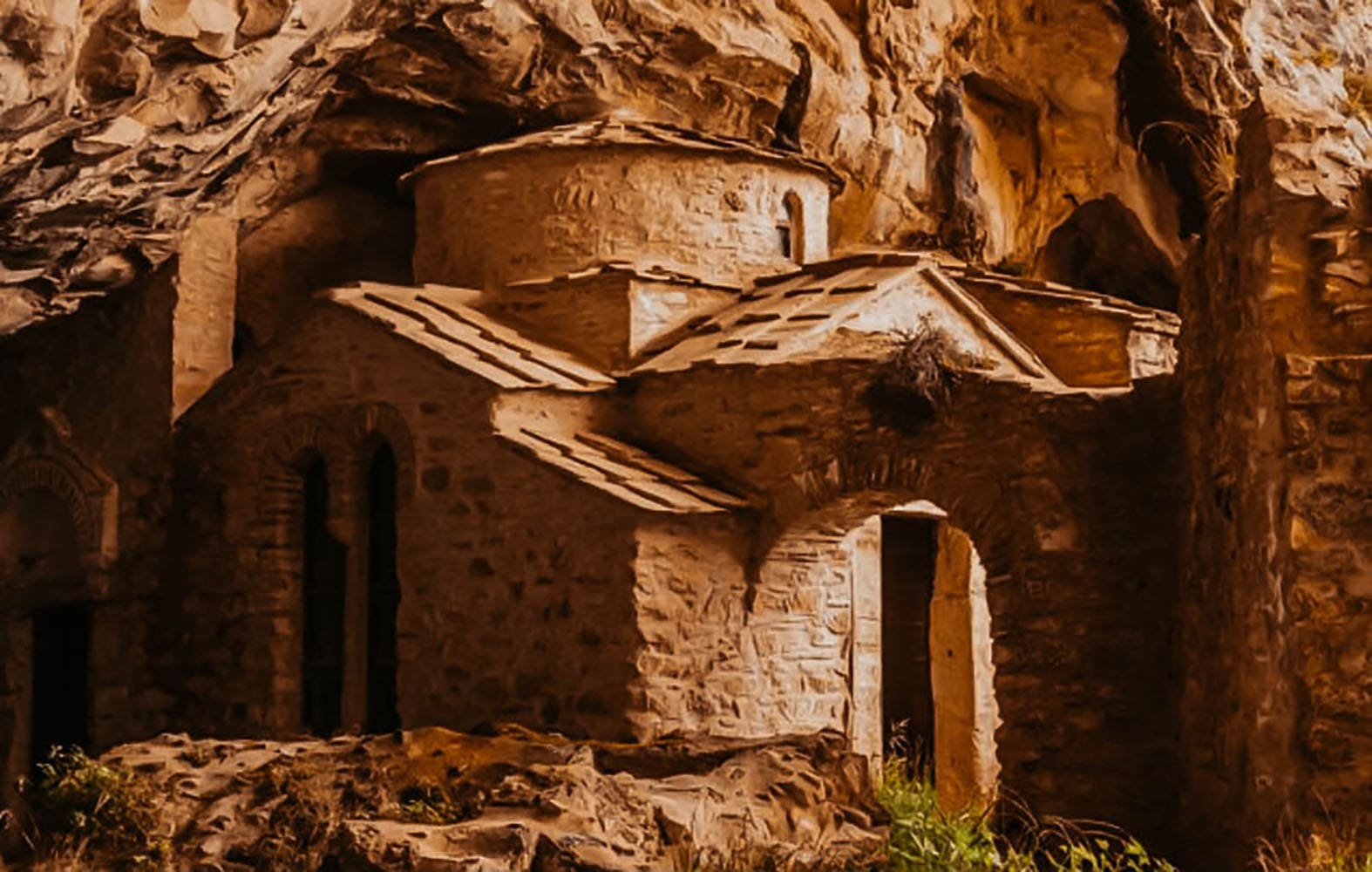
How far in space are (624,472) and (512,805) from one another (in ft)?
18.5

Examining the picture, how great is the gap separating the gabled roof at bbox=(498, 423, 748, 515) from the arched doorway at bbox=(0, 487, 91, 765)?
487 centimetres

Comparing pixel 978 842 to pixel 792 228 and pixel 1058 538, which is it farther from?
pixel 792 228

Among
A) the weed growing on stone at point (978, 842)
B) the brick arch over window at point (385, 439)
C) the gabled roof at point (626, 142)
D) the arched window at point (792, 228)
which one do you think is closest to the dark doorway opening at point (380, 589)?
the brick arch over window at point (385, 439)

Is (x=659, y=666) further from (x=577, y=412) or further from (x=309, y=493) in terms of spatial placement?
(x=309, y=493)

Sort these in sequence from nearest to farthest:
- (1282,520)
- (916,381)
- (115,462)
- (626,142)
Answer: (1282,520)
(916,381)
(115,462)
(626,142)

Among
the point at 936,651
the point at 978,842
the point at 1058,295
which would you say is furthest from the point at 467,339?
the point at 978,842

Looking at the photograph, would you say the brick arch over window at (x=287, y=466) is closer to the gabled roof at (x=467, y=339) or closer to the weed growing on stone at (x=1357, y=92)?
the gabled roof at (x=467, y=339)

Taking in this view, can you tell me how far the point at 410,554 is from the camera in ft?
52.2

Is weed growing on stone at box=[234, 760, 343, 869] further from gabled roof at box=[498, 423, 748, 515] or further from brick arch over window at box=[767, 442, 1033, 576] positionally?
brick arch over window at box=[767, 442, 1033, 576]

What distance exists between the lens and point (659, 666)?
14484 mm

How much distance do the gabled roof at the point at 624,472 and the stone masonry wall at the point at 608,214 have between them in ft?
8.62

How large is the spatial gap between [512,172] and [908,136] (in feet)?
16.7

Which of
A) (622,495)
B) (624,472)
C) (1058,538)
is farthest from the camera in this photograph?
(624,472)

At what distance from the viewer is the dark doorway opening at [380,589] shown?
55.0 feet
